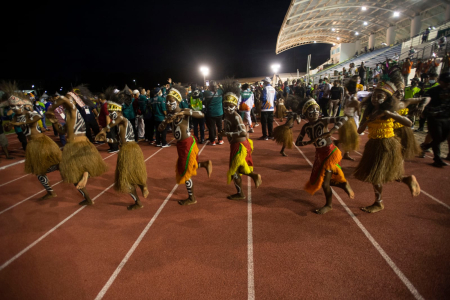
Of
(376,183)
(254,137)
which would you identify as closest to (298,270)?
(376,183)

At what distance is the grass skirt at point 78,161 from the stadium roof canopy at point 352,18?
924 inches

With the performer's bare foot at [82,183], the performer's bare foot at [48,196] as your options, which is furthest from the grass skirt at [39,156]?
the performer's bare foot at [82,183]

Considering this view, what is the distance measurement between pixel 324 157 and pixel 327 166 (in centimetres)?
14

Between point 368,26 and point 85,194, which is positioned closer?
point 85,194

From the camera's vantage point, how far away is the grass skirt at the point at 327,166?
3229mm

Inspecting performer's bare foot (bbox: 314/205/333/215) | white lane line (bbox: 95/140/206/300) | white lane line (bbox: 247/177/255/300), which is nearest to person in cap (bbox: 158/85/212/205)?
white lane line (bbox: 95/140/206/300)

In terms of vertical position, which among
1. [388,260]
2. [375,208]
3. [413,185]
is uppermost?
[413,185]

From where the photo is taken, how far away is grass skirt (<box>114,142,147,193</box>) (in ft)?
11.4

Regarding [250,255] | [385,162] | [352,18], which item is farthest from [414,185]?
[352,18]

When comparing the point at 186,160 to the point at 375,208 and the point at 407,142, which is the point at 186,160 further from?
the point at 407,142

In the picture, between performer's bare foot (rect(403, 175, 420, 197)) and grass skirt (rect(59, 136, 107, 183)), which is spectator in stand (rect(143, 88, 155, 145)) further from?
performer's bare foot (rect(403, 175, 420, 197))

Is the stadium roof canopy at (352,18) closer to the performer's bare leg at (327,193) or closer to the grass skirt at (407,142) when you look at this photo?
the grass skirt at (407,142)

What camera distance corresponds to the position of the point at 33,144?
4.11 m

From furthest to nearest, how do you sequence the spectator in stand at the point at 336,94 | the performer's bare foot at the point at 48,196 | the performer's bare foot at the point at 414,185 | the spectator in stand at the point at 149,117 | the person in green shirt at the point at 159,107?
the spectator in stand at the point at 336,94
the spectator in stand at the point at 149,117
the person in green shirt at the point at 159,107
the performer's bare foot at the point at 48,196
the performer's bare foot at the point at 414,185
